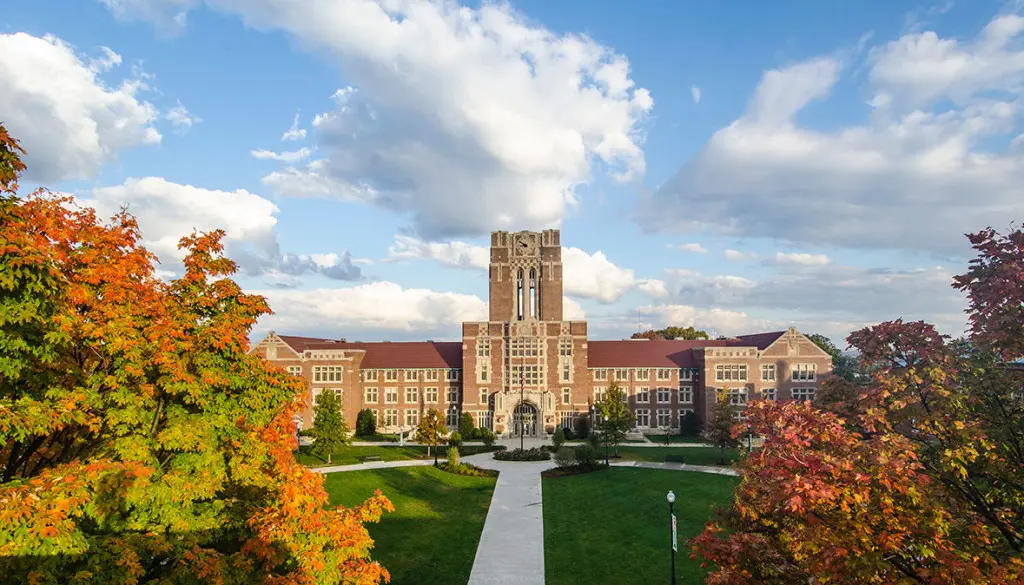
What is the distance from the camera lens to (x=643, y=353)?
64438mm

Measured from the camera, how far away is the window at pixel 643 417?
206ft

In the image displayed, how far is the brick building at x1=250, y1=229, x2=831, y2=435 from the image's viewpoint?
197 ft

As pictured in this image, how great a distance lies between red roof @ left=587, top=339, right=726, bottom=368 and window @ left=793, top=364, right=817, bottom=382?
7.72 meters

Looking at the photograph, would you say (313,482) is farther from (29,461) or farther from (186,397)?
(29,461)

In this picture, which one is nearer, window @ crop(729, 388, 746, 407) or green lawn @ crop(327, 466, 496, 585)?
green lawn @ crop(327, 466, 496, 585)

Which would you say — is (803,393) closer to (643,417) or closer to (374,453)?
(643,417)

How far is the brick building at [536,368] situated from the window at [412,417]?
0.12 m

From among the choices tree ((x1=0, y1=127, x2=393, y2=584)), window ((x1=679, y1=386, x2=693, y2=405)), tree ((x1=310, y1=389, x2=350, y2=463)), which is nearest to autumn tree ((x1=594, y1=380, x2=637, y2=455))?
window ((x1=679, y1=386, x2=693, y2=405))

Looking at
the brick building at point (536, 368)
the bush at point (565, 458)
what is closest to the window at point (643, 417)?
the brick building at point (536, 368)

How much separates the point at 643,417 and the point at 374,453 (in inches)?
1184

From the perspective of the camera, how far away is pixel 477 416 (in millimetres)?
61031

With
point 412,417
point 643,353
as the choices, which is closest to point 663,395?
point 643,353

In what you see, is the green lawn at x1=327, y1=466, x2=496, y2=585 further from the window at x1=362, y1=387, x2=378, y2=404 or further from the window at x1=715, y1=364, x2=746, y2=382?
the window at x1=715, y1=364, x2=746, y2=382

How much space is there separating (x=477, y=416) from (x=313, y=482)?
5116cm
